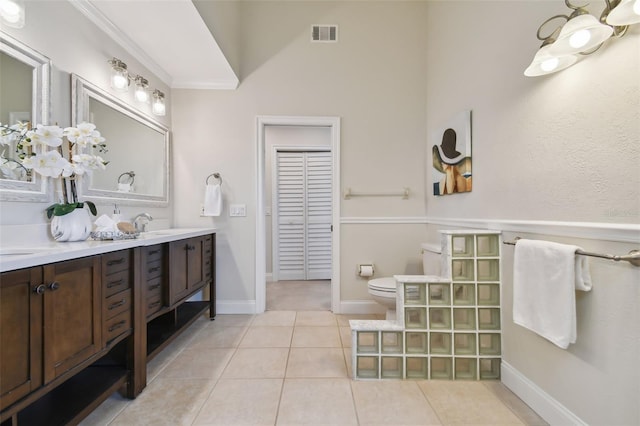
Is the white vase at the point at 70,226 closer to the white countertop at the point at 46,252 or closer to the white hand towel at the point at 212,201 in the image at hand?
the white countertop at the point at 46,252

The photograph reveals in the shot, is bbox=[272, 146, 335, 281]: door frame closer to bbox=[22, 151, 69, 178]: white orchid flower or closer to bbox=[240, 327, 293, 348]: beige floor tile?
bbox=[240, 327, 293, 348]: beige floor tile

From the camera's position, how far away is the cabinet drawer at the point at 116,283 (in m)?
1.23

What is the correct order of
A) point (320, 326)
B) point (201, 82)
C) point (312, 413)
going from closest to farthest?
point (312, 413), point (320, 326), point (201, 82)

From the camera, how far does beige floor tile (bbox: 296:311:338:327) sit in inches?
96.2

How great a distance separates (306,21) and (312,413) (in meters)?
3.16

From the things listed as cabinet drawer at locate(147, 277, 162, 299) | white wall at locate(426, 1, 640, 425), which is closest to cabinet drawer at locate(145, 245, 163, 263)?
cabinet drawer at locate(147, 277, 162, 299)

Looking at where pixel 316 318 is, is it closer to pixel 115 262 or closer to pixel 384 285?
pixel 384 285

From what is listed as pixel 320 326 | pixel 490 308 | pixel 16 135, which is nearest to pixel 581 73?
pixel 490 308

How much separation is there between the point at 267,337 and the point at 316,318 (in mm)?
555

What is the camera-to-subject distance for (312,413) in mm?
1333

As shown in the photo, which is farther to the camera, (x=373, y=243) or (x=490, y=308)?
(x=373, y=243)

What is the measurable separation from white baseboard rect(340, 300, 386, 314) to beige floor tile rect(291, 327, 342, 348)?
0.36 metres

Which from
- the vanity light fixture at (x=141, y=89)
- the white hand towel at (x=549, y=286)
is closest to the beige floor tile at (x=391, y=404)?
the white hand towel at (x=549, y=286)

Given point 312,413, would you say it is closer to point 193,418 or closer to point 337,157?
point 193,418
